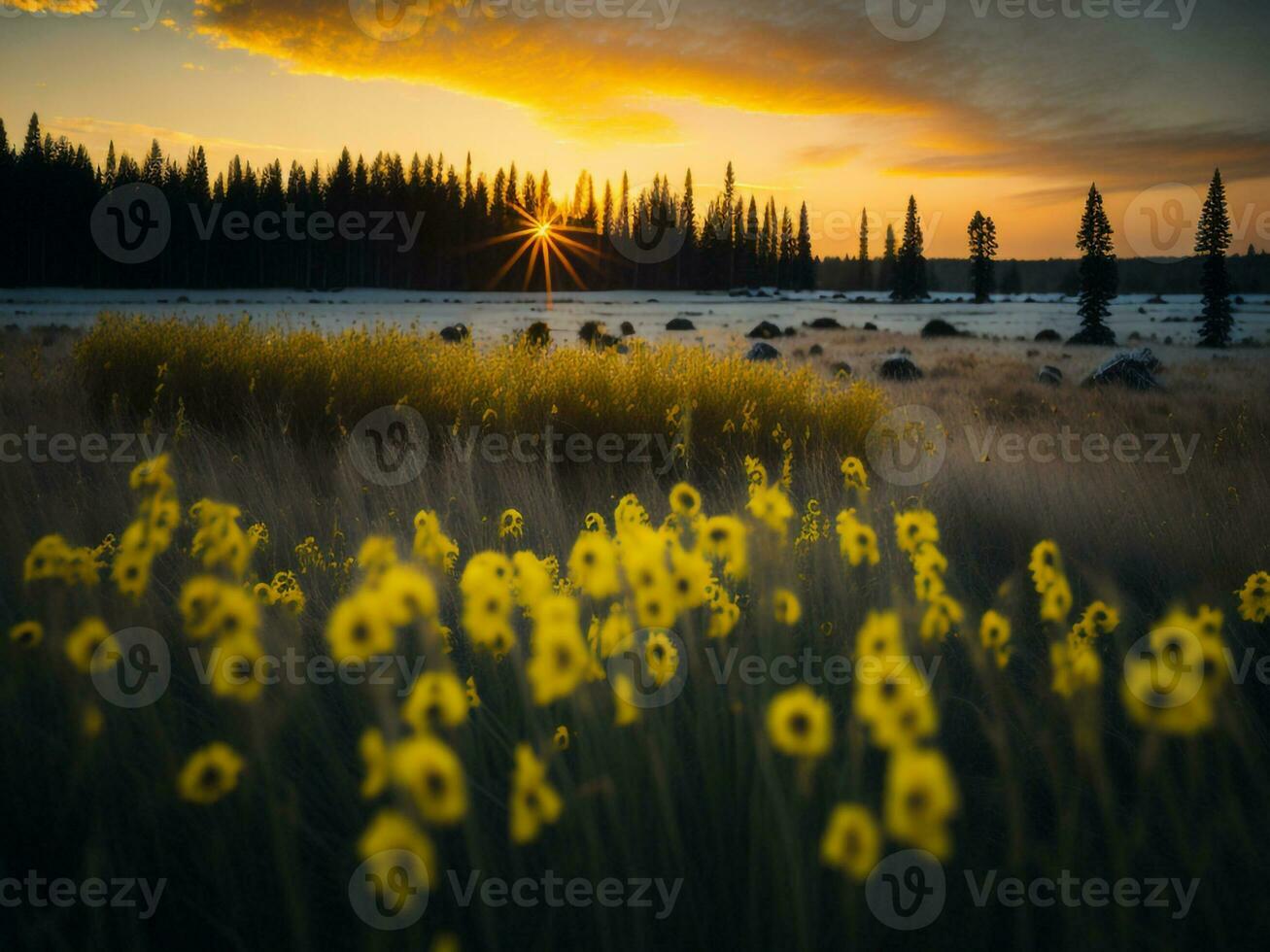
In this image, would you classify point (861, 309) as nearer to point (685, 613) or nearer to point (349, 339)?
point (349, 339)

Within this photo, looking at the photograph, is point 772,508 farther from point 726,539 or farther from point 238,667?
point 238,667

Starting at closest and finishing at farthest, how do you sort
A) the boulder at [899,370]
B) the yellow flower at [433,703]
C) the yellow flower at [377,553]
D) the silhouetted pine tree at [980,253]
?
the yellow flower at [433,703] → the yellow flower at [377,553] → the boulder at [899,370] → the silhouetted pine tree at [980,253]

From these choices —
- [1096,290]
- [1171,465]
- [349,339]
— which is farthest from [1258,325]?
[349,339]

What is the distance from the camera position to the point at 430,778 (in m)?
0.87

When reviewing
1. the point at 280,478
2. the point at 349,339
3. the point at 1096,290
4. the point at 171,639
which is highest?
the point at 1096,290

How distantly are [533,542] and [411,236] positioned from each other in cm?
5410

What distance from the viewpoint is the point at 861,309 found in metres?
45.4

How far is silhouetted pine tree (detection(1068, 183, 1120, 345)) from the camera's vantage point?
25.9m

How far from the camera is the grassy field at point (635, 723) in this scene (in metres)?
1.20

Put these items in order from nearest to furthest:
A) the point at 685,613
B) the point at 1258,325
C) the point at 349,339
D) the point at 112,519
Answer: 1. the point at 685,613
2. the point at 112,519
3. the point at 349,339
4. the point at 1258,325
